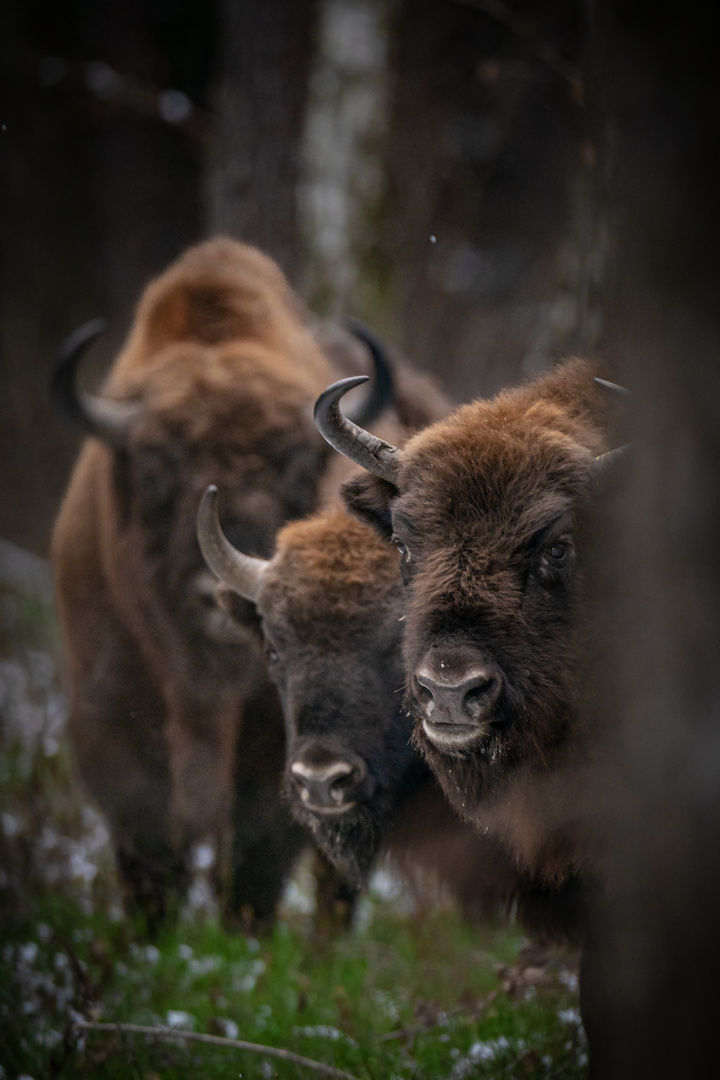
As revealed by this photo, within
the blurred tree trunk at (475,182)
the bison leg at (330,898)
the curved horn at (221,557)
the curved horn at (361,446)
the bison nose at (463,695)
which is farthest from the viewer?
the blurred tree trunk at (475,182)

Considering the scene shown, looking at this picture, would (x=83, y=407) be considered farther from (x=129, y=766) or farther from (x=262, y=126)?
(x=262, y=126)

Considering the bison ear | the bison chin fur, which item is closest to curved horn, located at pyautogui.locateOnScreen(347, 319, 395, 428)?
the bison ear

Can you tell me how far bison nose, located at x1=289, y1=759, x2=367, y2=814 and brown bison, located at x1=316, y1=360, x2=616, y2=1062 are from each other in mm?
366

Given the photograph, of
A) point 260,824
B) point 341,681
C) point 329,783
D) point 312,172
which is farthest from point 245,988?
point 312,172

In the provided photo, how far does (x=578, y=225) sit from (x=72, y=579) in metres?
3.20

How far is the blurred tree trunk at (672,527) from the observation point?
1.50 meters

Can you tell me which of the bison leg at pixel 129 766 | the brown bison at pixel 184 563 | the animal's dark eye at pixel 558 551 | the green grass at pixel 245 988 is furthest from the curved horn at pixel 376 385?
the green grass at pixel 245 988

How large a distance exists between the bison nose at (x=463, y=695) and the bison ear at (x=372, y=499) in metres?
0.72

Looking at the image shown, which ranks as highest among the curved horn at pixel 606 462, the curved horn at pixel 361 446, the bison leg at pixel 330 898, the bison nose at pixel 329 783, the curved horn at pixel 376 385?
the curved horn at pixel 606 462

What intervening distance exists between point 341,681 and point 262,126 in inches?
194

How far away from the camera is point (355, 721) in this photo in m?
2.88

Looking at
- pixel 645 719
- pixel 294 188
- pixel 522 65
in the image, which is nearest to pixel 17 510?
pixel 294 188

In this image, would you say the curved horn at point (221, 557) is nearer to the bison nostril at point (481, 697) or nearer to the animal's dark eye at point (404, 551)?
the animal's dark eye at point (404, 551)

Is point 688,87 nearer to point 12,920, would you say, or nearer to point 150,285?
point 150,285
